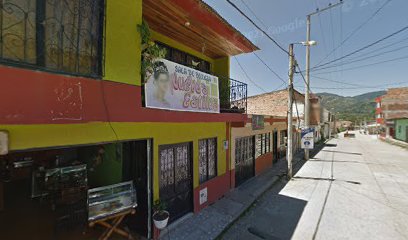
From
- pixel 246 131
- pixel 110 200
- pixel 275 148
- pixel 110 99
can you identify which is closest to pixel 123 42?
pixel 110 99

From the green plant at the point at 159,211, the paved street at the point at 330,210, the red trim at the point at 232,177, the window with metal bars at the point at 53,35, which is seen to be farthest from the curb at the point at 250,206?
the window with metal bars at the point at 53,35

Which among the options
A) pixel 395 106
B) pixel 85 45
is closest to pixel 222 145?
pixel 85 45

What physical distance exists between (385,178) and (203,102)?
12378mm

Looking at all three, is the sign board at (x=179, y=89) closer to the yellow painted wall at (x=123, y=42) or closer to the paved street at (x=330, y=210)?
the yellow painted wall at (x=123, y=42)

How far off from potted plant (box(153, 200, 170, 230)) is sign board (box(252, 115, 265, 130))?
6.94m

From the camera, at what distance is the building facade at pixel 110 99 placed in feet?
9.00

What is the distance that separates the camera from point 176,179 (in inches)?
243

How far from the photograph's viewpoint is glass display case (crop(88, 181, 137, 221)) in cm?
447

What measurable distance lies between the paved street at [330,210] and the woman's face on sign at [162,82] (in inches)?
166

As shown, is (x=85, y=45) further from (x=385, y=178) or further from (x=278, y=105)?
(x=278, y=105)

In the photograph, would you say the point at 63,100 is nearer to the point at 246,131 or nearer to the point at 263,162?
the point at 246,131

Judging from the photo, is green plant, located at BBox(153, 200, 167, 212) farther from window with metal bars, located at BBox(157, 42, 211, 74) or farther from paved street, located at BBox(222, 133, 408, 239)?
window with metal bars, located at BBox(157, 42, 211, 74)

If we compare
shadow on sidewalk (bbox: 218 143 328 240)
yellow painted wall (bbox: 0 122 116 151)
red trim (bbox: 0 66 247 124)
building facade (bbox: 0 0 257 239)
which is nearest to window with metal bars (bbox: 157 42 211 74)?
building facade (bbox: 0 0 257 239)

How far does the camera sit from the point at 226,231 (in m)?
6.05
